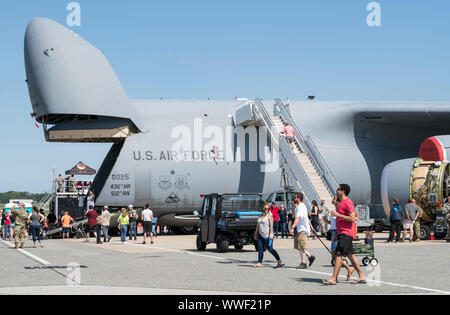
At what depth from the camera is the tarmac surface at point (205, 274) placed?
11.0 m

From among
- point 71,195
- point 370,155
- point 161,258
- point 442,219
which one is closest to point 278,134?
point 370,155

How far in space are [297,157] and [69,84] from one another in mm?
9981

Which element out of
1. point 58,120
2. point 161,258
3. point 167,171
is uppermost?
point 58,120

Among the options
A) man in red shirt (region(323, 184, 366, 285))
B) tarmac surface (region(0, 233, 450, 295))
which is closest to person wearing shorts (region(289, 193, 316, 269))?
tarmac surface (region(0, 233, 450, 295))

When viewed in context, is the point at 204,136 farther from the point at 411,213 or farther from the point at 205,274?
the point at 205,274

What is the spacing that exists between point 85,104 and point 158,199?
18.2 feet

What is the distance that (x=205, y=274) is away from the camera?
1338 cm

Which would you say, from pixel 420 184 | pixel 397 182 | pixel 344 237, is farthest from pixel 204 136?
pixel 344 237

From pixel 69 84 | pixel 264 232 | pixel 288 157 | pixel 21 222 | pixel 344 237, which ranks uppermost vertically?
pixel 69 84

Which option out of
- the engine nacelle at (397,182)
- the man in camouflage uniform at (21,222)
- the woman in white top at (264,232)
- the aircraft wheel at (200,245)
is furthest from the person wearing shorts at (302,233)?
the man in camouflage uniform at (21,222)

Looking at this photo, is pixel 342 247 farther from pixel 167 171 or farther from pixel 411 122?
pixel 411 122

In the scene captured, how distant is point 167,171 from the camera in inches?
1129

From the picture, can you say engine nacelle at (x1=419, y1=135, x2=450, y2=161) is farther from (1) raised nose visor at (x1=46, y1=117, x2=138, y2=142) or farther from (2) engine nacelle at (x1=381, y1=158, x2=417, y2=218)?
(1) raised nose visor at (x1=46, y1=117, x2=138, y2=142)
